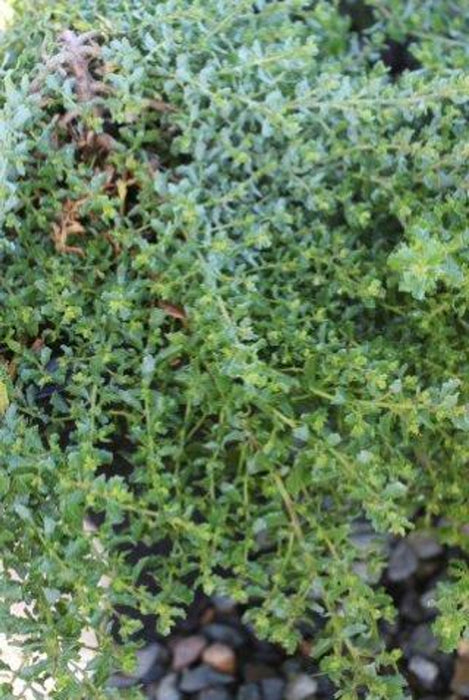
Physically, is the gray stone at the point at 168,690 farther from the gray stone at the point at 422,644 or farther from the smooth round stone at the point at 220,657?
the gray stone at the point at 422,644

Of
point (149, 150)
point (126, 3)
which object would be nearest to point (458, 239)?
point (149, 150)

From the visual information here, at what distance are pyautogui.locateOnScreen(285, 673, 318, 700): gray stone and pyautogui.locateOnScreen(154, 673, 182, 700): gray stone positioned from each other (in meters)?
0.17

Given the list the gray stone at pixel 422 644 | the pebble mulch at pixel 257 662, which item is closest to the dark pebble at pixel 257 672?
the pebble mulch at pixel 257 662

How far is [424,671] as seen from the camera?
1.68 m

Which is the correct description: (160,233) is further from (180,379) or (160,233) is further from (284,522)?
(284,522)

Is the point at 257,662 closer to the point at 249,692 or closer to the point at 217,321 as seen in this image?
the point at 249,692

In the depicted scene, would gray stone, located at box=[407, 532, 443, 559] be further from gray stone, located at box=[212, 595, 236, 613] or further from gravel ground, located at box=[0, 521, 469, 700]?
gray stone, located at box=[212, 595, 236, 613]

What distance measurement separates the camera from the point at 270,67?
1.50m

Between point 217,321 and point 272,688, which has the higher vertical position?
point 217,321

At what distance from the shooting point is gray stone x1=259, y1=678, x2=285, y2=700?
5.50 feet

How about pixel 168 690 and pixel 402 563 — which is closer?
pixel 168 690

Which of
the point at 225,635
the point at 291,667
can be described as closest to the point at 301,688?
the point at 291,667

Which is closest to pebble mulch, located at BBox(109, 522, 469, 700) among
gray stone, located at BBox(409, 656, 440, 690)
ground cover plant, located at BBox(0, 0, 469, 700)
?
gray stone, located at BBox(409, 656, 440, 690)

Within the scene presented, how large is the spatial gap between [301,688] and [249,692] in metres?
0.08
